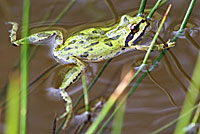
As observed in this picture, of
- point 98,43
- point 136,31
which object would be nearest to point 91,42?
point 98,43

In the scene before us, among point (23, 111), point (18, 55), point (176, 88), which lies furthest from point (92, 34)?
point (23, 111)

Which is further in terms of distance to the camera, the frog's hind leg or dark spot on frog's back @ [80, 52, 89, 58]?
the frog's hind leg

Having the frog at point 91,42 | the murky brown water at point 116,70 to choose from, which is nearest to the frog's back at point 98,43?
the frog at point 91,42

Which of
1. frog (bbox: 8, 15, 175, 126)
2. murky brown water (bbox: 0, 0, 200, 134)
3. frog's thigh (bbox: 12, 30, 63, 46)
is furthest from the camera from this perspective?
frog's thigh (bbox: 12, 30, 63, 46)

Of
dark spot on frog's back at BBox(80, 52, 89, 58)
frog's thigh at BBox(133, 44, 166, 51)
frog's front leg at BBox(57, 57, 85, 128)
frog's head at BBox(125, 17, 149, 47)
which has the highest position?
frog's head at BBox(125, 17, 149, 47)

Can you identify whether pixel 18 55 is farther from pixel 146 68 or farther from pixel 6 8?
pixel 146 68

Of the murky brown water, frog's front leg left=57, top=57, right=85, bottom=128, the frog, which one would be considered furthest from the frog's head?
frog's front leg left=57, top=57, right=85, bottom=128

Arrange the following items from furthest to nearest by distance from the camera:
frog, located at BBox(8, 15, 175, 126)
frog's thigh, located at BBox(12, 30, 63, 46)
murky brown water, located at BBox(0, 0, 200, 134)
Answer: frog's thigh, located at BBox(12, 30, 63, 46) → frog, located at BBox(8, 15, 175, 126) → murky brown water, located at BBox(0, 0, 200, 134)

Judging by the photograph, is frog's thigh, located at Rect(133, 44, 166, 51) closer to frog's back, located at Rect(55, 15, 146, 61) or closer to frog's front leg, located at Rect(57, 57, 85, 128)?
frog's back, located at Rect(55, 15, 146, 61)

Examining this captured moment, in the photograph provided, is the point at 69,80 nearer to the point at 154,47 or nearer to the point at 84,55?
the point at 84,55
